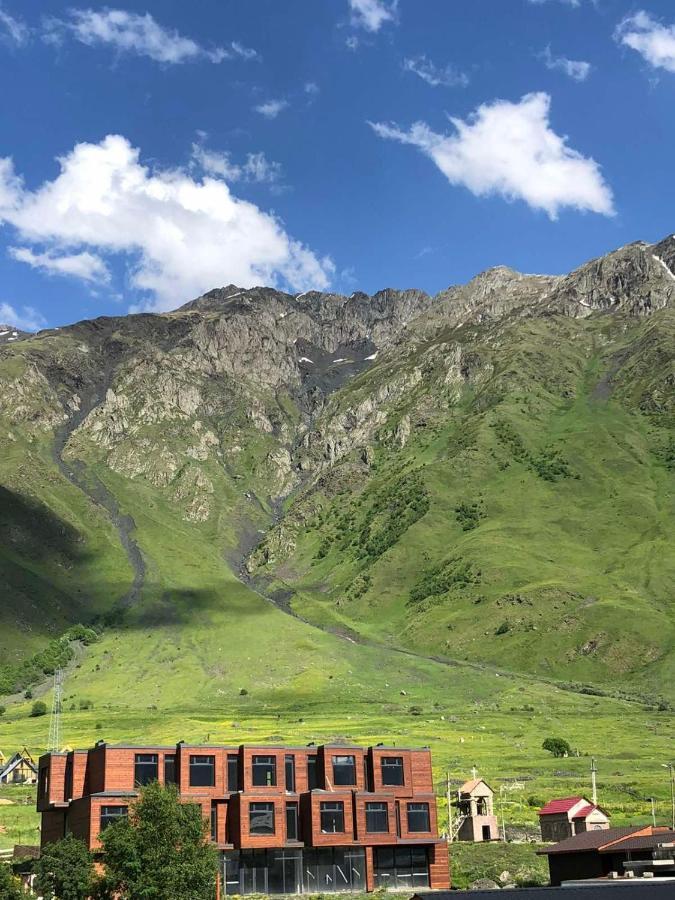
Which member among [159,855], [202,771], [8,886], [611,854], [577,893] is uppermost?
[202,771]

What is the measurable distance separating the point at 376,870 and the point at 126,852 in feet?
92.4

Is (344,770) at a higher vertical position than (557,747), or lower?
lower

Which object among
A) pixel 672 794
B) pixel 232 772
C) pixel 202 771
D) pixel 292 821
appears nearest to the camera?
pixel 292 821

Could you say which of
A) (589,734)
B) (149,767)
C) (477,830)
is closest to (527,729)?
(589,734)

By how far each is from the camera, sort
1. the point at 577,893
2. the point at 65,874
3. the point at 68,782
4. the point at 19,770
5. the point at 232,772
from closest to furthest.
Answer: the point at 577,893 < the point at 65,874 < the point at 232,772 < the point at 68,782 < the point at 19,770

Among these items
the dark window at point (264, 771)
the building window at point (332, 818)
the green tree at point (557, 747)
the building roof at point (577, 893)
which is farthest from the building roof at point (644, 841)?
the green tree at point (557, 747)

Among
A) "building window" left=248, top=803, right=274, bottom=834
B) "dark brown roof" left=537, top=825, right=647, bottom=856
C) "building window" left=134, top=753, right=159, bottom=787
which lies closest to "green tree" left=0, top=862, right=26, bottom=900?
"building window" left=134, top=753, right=159, bottom=787

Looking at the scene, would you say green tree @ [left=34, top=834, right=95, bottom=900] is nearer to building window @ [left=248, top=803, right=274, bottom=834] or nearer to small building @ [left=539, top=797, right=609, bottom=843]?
building window @ [left=248, top=803, right=274, bottom=834]

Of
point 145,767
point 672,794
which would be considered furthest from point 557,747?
point 145,767

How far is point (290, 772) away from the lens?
87438mm

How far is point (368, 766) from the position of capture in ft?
296

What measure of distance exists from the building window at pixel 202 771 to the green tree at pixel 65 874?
1303 centimetres

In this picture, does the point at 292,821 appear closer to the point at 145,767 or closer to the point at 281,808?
the point at 281,808

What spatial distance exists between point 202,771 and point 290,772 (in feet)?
25.9
